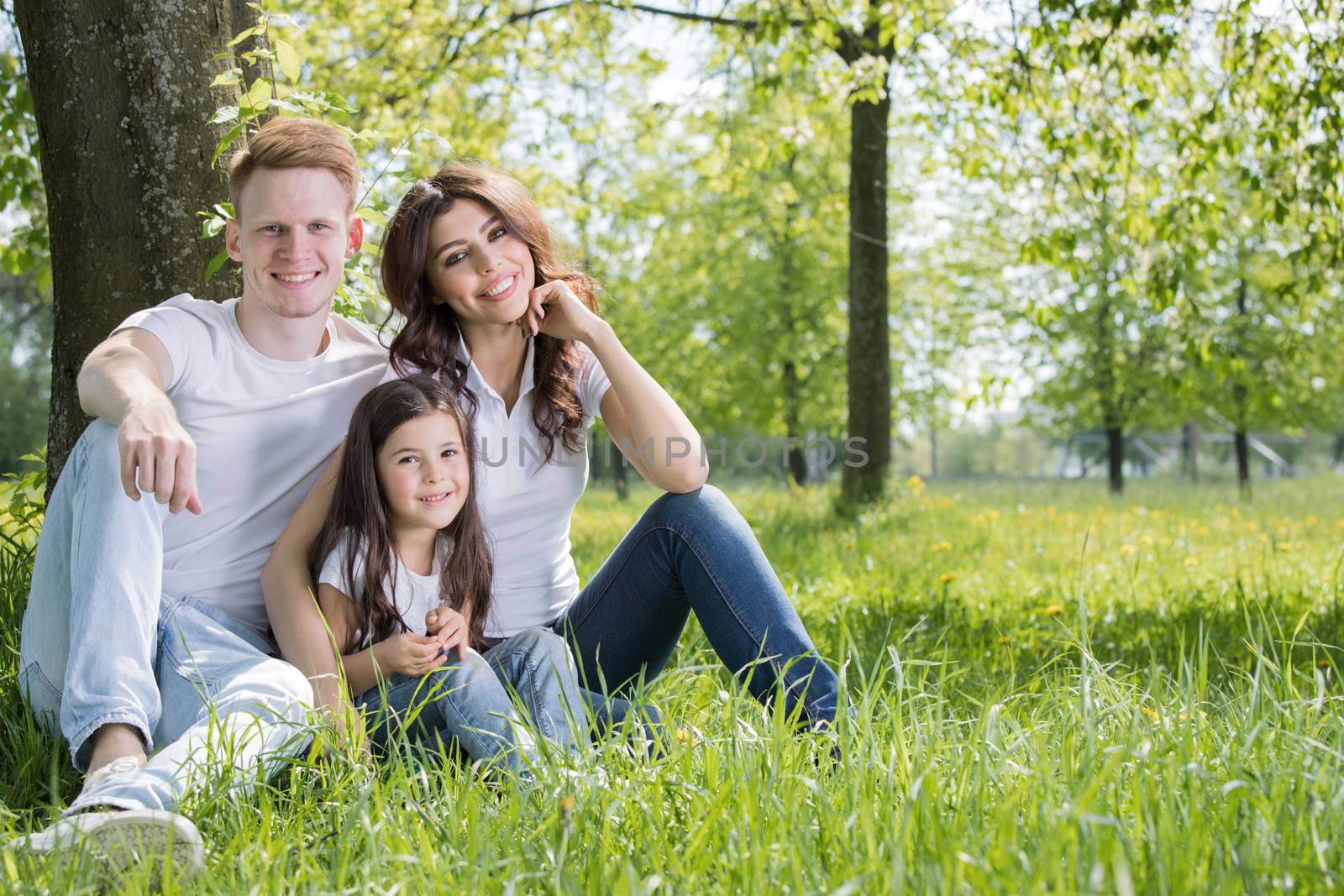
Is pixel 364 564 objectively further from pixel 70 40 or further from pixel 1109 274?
pixel 1109 274

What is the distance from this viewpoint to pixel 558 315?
2.81 m

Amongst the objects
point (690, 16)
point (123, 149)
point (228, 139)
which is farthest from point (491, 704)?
point (690, 16)

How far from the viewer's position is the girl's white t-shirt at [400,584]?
2.43m

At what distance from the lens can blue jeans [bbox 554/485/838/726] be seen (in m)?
2.50

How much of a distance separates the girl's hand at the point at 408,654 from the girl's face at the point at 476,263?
2.80 ft

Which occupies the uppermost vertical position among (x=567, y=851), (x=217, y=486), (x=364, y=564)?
(x=217, y=486)

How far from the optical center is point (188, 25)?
10.4ft

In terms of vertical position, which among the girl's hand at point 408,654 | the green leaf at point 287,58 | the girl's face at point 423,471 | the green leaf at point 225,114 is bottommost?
the girl's hand at point 408,654

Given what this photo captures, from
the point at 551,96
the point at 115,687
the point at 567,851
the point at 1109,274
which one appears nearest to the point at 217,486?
the point at 115,687

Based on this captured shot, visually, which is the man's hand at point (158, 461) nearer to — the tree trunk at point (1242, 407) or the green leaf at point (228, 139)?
the green leaf at point (228, 139)

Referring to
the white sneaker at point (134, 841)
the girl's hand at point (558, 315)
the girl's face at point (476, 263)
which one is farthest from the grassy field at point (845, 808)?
the girl's face at point (476, 263)

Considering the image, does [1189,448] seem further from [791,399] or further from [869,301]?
[869,301]

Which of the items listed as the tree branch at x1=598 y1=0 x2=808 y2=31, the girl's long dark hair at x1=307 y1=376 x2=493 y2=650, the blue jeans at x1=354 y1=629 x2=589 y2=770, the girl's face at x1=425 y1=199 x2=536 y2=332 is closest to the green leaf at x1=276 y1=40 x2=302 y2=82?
the girl's face at x1=425 y1=199 x2=536 y2=332

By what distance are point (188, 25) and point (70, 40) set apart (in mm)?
317
